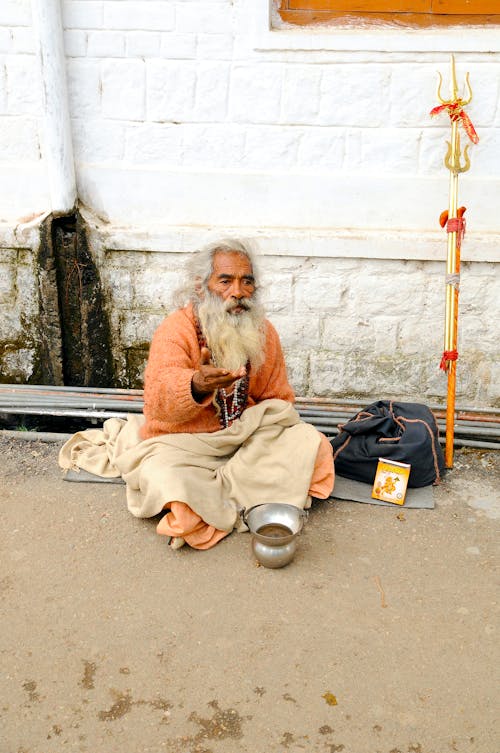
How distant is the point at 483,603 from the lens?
3.03m

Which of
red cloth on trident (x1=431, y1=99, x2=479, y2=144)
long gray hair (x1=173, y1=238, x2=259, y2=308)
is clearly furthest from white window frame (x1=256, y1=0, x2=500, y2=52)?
long gray hair (x1=173, y1=238, x2=259, y2=308)

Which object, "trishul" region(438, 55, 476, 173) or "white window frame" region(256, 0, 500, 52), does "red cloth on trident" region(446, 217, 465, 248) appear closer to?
"trishul" region(438, 55, 476, 173)

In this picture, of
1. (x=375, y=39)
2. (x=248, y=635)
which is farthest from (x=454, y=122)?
(x=248, y=635)

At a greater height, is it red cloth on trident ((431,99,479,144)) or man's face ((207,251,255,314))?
red cloth on trident ((431,99,479,144))

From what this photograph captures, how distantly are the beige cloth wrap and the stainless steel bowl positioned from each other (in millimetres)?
163

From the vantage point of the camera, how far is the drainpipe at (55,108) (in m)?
4.25

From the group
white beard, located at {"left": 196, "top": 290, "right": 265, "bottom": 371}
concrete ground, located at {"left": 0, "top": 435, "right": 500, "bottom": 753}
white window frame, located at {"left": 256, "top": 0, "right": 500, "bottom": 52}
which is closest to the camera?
concrete ground, located at {"left": 0, "top": 435, "right": 500, "bottom": 753}

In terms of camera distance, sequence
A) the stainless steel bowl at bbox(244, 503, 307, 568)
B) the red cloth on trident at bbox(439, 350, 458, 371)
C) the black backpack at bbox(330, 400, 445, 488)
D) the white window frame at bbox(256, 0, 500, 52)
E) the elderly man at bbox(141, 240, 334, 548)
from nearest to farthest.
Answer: the stainless steel bowl at bbox(244, 503, 307, 568)
the elderly man at bbox(141, 240, 334, 548)
the black backpack at bbox(330, 400, 445, 488)
the red cloth on trident at bbox(439, 350, 458, 371)
the white window frame at bbox(256, 0, 500, 52)

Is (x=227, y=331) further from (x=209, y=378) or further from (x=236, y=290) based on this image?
(x=209, y=378)

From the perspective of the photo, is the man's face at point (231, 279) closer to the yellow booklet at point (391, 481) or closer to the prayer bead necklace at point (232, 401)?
the prayer bead necklace at point (232, 401)

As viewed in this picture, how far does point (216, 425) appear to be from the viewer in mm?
3824

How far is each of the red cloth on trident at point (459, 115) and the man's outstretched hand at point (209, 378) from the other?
6.94ft

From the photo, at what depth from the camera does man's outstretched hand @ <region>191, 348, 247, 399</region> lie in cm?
326

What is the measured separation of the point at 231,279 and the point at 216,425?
0.83 meters
